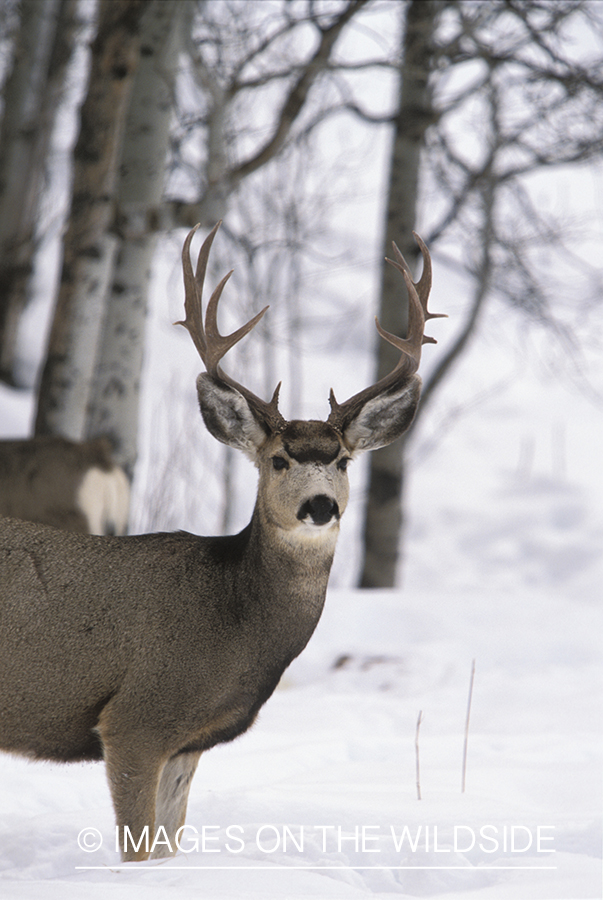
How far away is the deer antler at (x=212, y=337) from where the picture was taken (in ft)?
11.0

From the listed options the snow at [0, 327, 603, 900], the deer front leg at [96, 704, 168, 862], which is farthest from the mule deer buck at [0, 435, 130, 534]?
the deer front leg at [96, 704, 168, 862]

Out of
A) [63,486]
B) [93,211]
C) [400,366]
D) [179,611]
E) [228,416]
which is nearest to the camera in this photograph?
[179,611]

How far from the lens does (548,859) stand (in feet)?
10.3

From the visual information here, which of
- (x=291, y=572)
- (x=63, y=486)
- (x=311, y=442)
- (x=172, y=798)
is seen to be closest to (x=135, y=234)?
(x=63, y=486)

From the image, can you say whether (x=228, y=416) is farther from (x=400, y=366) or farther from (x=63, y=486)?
(x=63, y=486)

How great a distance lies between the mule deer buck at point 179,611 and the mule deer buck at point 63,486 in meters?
3.21

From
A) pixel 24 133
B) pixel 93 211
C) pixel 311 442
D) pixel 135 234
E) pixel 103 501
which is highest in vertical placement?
pixel 24 133

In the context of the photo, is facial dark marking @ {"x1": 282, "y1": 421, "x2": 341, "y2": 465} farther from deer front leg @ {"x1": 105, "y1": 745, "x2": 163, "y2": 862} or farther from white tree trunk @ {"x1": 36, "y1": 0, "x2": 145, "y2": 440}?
white tree trunk @ {"x1": 36, "y1": 0, "x2": 145, "y2": 440}

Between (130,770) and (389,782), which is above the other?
(130,770)

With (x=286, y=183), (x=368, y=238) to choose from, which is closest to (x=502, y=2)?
(x=286, y=183)

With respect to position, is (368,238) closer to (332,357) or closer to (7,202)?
(332,357)

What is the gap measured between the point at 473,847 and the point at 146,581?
55.1 inches

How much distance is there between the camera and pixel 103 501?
653 cm

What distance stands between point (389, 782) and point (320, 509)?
1.67 meters
